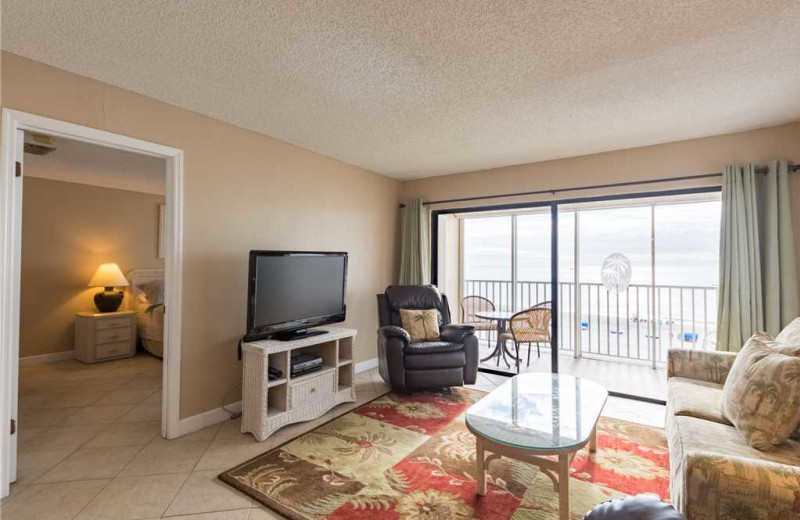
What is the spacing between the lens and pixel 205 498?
6.55 feet

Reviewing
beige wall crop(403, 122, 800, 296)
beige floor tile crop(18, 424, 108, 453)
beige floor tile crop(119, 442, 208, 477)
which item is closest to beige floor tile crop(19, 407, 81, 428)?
beige floor tile crop(18, 424, 108, 453)

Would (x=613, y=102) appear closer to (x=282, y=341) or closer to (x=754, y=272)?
(x=754, y=272)

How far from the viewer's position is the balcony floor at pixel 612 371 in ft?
12.8

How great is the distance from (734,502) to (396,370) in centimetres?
253

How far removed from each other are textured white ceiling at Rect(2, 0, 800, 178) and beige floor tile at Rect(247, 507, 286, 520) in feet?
8.13

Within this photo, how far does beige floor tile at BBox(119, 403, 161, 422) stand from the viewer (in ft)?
9.89

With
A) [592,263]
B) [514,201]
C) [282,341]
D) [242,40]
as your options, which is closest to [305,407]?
[282,341]

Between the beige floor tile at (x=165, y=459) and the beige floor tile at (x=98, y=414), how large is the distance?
80cm

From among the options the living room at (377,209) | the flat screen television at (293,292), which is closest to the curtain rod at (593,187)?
the living room at (377,209)

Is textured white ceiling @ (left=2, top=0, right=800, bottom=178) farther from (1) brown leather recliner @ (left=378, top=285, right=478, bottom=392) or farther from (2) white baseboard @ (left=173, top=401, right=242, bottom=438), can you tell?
(2) white baseboard @ (left=173, top=401, right=242, bottom=438)

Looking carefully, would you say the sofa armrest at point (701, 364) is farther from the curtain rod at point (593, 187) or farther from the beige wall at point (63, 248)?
the beige wall at point (63, 248)

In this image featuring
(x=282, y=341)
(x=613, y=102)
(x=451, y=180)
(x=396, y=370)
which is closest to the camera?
(x=613, y=102)

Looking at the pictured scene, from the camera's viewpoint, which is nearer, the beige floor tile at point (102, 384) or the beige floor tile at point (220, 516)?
the beige floor tile at point (220, 516)

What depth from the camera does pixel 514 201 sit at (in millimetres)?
4258
